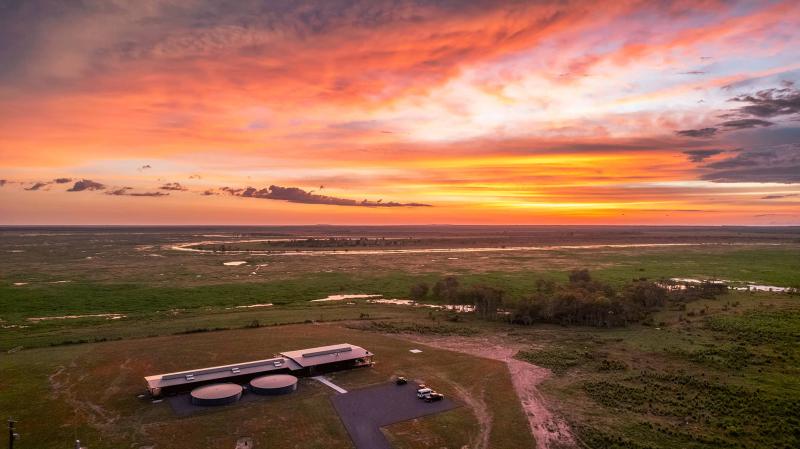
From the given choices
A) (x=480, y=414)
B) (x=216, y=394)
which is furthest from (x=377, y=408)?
(x=216, y=394)

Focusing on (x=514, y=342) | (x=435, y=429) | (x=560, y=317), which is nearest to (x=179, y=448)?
(x=435, y=429)

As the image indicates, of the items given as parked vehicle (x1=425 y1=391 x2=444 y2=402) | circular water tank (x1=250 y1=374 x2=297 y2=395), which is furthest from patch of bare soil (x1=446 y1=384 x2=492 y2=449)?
circular water tank (x1=250 y1=374 x2=297 y2=395)

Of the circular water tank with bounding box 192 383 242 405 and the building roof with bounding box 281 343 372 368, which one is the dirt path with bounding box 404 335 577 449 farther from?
the circular water tank with bounding box 192 383 242 405

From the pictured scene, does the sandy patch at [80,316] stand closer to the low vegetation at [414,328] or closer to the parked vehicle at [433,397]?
the low vegetation at [414,328]

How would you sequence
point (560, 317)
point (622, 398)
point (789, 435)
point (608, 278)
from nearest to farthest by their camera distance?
point (789, 435), point (622, 398), point (560, 317), point (608, 278)

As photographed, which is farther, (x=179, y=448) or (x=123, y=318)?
(x=123, y=318)

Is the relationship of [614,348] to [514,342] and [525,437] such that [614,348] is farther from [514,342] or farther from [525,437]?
[525,437]
